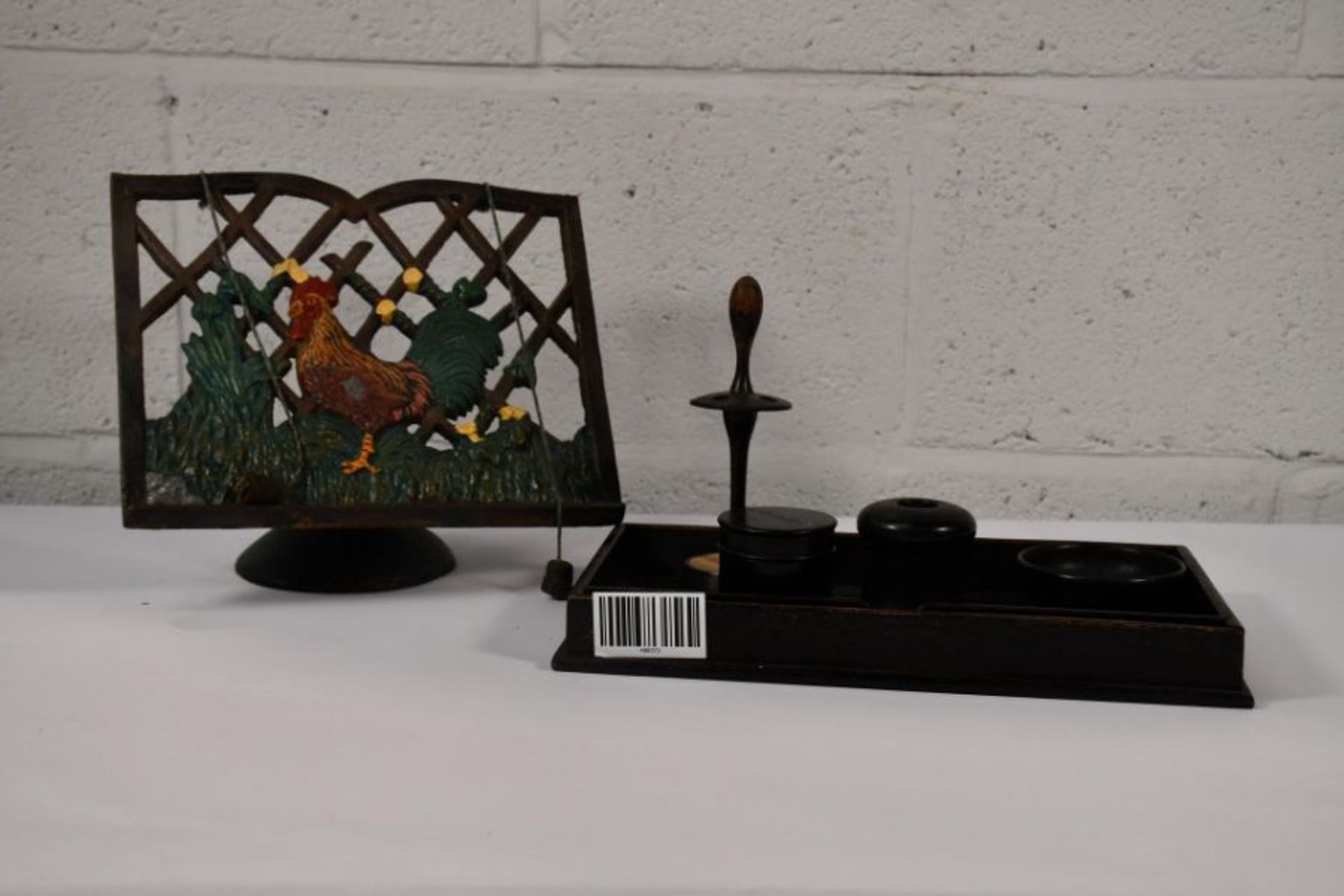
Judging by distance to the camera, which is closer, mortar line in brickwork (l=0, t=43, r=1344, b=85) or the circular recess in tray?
the circular recess in tray

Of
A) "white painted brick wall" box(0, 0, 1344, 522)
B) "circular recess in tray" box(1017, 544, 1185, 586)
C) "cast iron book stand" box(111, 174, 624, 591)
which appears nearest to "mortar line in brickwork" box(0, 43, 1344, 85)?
"white painted brick wall" box(0, 0, 1344, 522)

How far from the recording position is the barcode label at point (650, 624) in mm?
914

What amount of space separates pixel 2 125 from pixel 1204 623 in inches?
45.3

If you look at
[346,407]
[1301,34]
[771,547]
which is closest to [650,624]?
[771,547]

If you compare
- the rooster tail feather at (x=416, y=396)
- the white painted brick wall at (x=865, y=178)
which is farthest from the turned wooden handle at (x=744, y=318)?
the white painted brick wall at (x=865, y=178)

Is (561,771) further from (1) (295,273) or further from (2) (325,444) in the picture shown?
(1) (295,273)

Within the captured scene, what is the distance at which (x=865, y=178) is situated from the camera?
4.43ft

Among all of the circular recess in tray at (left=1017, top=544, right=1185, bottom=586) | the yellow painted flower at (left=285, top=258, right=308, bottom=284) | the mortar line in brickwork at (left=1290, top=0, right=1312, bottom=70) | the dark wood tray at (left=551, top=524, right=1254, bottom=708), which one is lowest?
the dark wood tray at (left=551, top=524, right=1254, bottom=708)

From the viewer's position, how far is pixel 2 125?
136 centimetres

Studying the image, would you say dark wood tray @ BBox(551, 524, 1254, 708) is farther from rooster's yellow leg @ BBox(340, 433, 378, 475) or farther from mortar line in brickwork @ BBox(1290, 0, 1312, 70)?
mortar line in brickwork @ BBox(1290, 0, 1312, 70)

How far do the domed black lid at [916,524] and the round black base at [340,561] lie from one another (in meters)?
0.37

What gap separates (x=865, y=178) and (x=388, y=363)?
515mm

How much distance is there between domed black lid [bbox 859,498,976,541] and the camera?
0.94 m

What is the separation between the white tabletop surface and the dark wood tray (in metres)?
0.02
